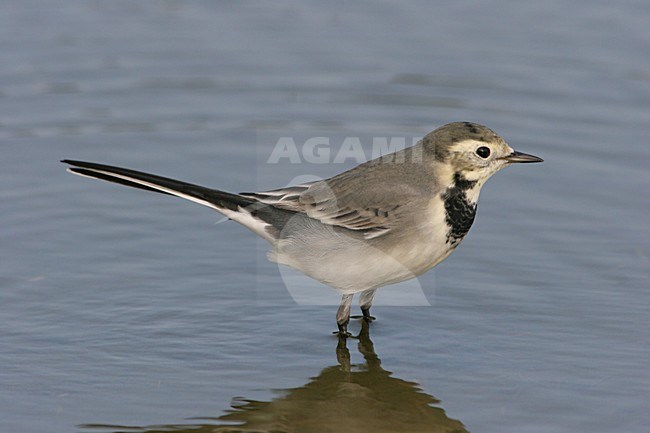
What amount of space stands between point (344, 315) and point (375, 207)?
1.10 metres

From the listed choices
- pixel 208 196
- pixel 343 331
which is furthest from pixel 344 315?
pixel 208 196

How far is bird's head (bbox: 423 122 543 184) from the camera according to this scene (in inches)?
390

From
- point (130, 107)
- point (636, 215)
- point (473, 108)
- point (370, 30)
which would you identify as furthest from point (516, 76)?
point (130, 107)

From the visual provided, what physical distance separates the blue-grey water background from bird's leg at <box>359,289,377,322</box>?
21cm

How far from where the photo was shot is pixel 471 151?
9.91 metres

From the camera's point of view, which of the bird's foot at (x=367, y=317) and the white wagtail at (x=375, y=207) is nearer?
the white wagtail at (x=375, y=207)

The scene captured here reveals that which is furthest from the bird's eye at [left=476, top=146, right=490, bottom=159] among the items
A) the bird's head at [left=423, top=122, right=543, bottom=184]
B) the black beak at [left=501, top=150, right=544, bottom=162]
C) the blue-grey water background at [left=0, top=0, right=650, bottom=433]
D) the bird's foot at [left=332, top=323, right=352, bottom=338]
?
the bird's foot at [left=332, top=323, right=352, bottom=338]

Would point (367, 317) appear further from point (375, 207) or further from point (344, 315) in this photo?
point (375, 207)

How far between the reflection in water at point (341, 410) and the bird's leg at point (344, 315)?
62 cm

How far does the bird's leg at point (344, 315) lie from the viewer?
34.6ft

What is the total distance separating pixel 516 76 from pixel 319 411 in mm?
7452

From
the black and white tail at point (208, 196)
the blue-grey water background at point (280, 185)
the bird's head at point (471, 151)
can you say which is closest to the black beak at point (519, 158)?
the bird's head at point (471, 151)

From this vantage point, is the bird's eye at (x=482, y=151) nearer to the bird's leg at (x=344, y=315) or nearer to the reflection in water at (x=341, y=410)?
the bird's leg at (x=344, y=315)

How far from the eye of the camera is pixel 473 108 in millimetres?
14781
